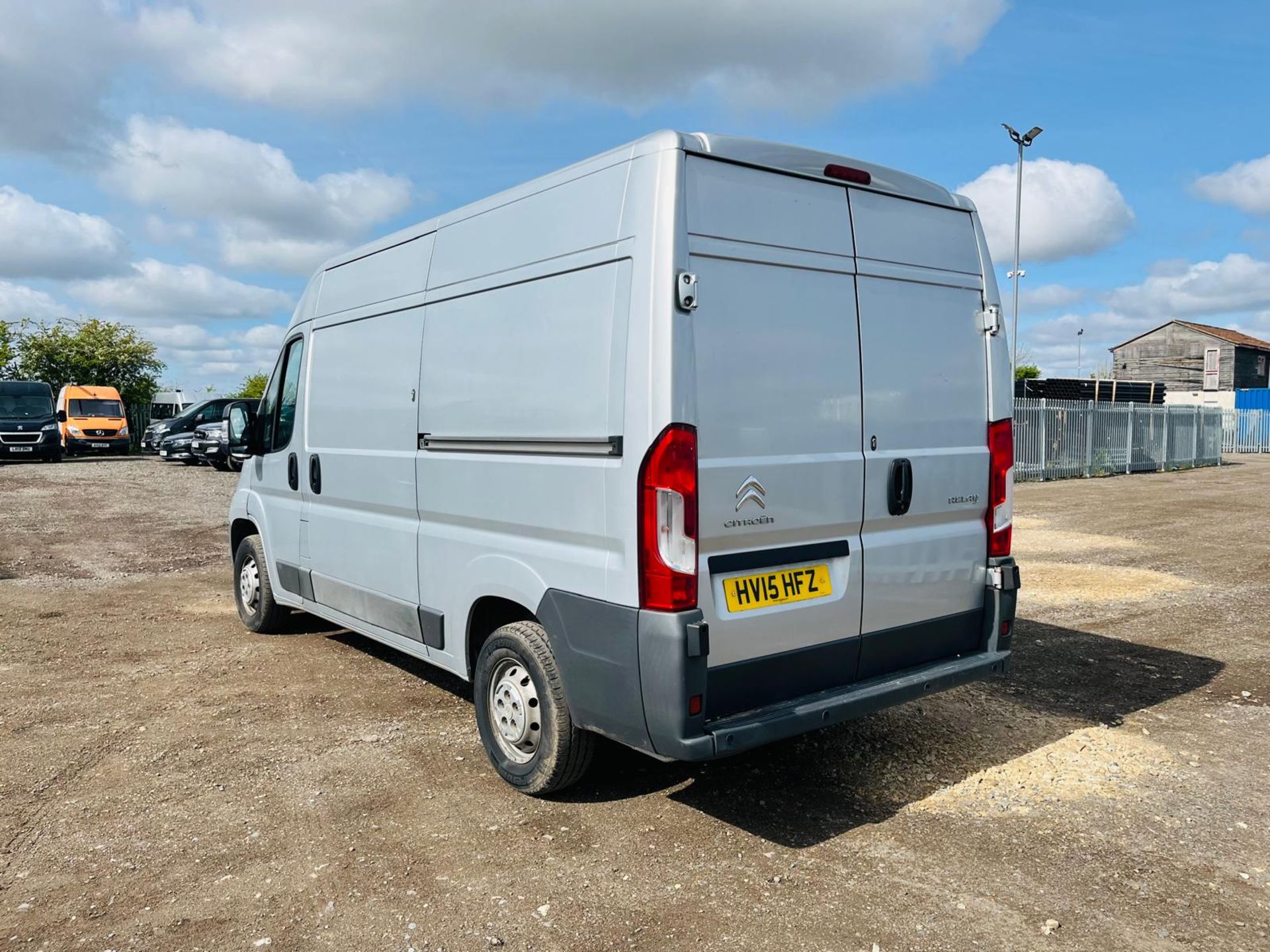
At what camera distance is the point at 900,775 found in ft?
14.7

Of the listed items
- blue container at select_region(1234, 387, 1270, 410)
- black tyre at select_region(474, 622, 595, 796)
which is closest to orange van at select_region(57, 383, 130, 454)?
black tyre at select_region(474, 622, 595, 796)

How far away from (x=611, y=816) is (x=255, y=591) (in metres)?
4.13

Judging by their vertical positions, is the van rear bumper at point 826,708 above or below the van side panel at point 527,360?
below

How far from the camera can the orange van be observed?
99.7 feet

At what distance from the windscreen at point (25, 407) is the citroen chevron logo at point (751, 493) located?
92.3 feet

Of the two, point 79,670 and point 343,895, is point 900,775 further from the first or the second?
point 79,670

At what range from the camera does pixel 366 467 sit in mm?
5406

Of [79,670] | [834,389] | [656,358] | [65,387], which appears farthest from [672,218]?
[65,387]

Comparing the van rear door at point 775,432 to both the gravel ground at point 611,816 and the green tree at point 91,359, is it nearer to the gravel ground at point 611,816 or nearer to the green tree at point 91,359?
the gravel ground at point 611,816

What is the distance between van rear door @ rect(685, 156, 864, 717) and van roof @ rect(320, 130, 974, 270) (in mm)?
59

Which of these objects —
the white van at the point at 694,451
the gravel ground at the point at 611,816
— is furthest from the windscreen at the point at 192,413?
the white van at the point at 694,451

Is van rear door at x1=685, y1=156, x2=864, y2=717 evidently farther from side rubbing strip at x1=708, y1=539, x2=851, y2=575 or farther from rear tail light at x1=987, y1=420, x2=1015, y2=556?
rear tail light at x1=987, y1=420, x2=1015, y2=556

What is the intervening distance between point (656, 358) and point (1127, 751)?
3212mm

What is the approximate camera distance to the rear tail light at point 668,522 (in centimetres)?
349
